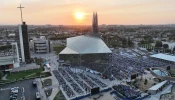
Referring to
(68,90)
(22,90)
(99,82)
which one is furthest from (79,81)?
(22,90)

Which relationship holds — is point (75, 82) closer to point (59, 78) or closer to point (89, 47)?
point (59, 78)

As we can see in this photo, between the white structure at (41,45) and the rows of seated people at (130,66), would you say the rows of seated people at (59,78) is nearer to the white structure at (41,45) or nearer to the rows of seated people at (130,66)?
the rows of seated people at (130,66)

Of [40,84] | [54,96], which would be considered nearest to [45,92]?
[54,96]

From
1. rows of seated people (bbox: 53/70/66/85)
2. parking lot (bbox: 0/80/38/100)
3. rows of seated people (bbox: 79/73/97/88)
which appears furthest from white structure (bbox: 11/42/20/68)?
rows of seated people (bbox: 79/73/97/88)

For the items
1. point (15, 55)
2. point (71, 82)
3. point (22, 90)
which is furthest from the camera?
point (15, 55)

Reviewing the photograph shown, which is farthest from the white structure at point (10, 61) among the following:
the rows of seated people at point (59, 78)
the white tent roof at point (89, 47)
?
the white tent roof at point (89, 47)

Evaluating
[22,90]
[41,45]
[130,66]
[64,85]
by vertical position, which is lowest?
[22,90]
